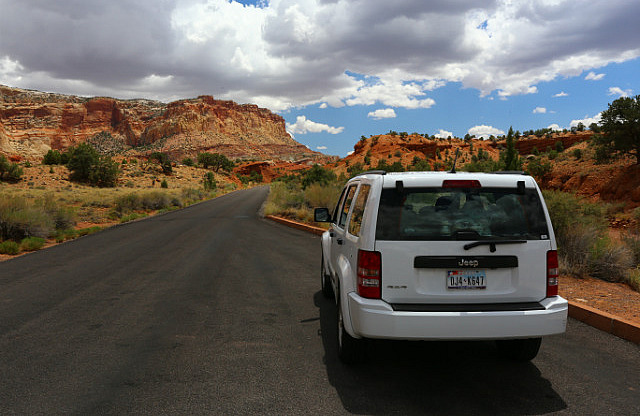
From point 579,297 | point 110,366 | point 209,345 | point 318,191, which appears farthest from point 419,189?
point 318,191

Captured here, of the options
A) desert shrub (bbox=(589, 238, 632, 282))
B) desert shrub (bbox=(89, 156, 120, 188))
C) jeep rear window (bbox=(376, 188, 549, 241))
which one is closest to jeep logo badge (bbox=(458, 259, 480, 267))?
jeep rear window (bbox=(376, 188, 549, 241))

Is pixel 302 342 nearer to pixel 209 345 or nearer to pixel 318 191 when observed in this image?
pixel 209 345

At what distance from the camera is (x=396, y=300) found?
3.36 m

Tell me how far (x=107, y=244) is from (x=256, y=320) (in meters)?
9.69

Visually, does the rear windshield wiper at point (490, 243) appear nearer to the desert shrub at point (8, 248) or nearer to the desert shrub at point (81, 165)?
the desert shrub at point (8, 248)

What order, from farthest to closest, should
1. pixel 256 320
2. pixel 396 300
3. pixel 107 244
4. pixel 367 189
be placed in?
pixel 107 244, pixel 256 320, pixel 367 189, pixel 396 300

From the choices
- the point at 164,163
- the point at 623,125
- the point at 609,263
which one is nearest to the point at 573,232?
the point at 609,263

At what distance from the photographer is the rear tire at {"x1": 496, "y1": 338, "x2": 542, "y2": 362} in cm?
396

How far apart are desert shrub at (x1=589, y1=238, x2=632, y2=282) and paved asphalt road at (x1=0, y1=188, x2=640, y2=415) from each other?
2741mm

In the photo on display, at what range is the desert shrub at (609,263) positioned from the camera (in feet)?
23.8

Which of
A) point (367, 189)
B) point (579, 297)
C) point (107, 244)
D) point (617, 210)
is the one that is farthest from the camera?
point (617, 210)

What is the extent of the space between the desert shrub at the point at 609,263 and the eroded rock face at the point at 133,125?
13655 cm

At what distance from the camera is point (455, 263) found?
3.34 meters

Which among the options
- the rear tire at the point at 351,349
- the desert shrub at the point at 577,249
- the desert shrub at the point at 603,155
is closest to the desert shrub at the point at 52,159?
the desert shrub at the point at 603,155
